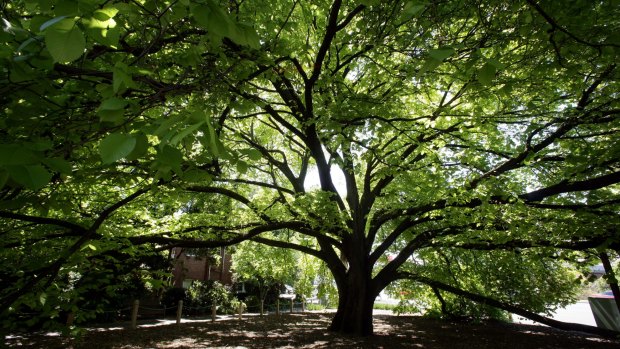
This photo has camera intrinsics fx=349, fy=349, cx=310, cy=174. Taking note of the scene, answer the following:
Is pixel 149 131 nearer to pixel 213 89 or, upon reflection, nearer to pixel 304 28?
pixel 213 89

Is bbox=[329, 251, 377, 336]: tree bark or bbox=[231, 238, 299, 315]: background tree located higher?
bbox=[231, 238, 299, 315]: background tree

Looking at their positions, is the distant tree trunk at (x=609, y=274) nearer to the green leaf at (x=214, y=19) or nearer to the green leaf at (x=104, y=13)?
the green leaf at (x=214, y=19)

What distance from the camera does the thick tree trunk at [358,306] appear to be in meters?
11.9

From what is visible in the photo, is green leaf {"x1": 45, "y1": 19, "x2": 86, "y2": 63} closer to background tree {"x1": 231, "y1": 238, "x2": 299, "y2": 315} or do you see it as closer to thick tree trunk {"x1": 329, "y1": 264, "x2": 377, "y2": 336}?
thick tree trunk {"x1": 329, "y1": 264, "x2": 377, "y2": 336}

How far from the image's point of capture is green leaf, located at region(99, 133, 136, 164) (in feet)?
3.95

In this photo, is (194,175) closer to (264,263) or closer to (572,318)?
(264,263)

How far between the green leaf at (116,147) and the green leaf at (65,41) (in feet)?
1.19

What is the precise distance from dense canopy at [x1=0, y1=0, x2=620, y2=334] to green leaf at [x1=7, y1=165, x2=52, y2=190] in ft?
0.03

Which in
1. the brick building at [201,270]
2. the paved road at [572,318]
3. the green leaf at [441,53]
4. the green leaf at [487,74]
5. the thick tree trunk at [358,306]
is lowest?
the paved road at [572,318]

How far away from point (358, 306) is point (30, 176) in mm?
11807

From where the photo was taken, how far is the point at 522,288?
47.8 feet

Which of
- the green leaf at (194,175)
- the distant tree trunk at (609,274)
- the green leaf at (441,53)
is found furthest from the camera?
the distant tree trunk at (609,274)

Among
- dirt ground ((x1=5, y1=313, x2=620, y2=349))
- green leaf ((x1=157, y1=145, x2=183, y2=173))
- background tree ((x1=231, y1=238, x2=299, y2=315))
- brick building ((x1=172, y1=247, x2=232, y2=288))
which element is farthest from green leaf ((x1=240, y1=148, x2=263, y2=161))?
brick building ((x1=172, y1=247, x2=232, y2=288))

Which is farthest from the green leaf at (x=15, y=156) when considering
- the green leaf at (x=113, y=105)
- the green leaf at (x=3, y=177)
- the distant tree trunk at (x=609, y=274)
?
the distant tree trunk at (x=609, y=274)
